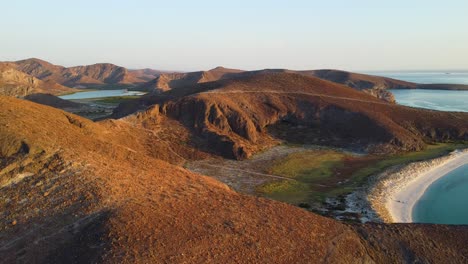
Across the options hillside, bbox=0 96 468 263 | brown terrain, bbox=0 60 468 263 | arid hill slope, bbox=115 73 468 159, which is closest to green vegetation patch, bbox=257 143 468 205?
arid hill slope, bbox=115 73 468 159

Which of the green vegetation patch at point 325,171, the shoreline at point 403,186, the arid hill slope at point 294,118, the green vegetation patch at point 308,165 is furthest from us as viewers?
the arid hill slope at point 294,118

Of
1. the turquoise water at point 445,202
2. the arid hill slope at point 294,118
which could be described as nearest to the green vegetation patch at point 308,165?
the arid hill slope at point 294,118

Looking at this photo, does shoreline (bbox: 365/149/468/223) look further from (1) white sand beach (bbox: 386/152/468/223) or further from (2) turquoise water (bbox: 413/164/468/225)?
(2) turquoise water (bbox: 413/164/468/225)

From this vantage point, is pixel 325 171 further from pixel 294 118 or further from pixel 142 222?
pixel 142 222

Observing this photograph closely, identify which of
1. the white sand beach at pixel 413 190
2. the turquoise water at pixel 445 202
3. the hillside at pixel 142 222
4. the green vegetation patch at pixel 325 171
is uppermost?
the hillside at pixel 142 222

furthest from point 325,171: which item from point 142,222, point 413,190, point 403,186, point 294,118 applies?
point 142,222

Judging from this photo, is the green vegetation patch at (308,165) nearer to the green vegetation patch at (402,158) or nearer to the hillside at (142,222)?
the green vegetation patch at (402,158)

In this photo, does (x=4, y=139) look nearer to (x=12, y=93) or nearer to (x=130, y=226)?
(x=130, y=226)

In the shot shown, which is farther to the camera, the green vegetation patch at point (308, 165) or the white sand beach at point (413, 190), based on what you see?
the green vegetation patch at point (308, 165)
